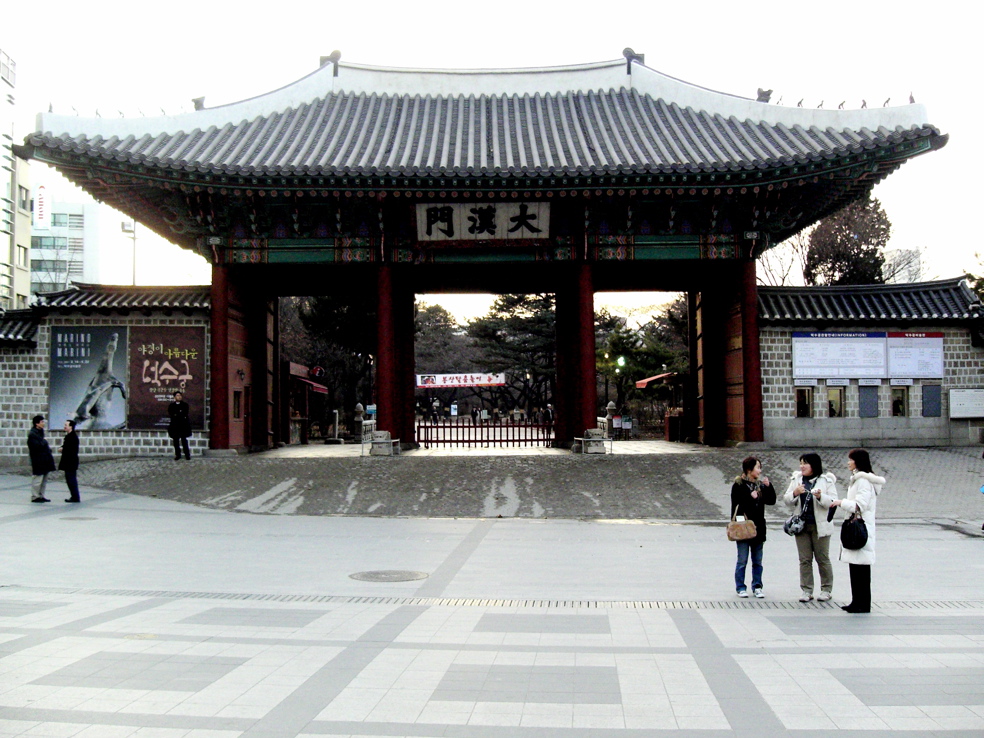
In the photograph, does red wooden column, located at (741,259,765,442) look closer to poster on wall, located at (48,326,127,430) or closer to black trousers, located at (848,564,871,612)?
black trousers, located at (848,564,871,612)

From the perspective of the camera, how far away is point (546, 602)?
28.8 feet

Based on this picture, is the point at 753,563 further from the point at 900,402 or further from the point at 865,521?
the point at 900,402

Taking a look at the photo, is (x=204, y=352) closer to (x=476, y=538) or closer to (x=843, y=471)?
(x=476, y=538)

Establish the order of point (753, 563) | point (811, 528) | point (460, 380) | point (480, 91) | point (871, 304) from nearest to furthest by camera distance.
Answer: point (811, 528)
point (753, 563)
point (871, 304)
point (480, 91)
point (460, 380)

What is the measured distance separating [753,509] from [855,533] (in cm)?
109

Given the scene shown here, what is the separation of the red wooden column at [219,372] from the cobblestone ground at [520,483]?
0.93 metres

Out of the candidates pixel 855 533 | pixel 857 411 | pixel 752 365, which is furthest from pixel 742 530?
pixel 857 411

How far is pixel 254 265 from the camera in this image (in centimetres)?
2186

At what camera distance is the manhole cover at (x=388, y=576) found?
10023mm

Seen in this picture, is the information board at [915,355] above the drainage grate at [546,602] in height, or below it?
above

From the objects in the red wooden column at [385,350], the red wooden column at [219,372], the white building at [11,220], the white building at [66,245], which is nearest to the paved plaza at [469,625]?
the red wooden column at [219,372]

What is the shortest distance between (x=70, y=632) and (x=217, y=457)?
1348 cm

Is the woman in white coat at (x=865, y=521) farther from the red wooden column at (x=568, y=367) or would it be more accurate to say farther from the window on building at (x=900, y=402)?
the window on building at (x=900, y=402)

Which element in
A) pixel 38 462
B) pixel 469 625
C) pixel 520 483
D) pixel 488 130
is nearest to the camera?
pixel 469 625
